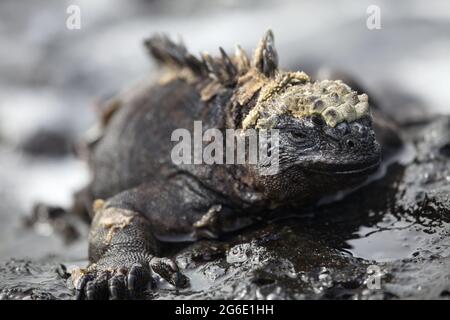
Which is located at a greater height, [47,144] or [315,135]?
[315,135]

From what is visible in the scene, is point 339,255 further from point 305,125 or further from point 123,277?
point 123,277

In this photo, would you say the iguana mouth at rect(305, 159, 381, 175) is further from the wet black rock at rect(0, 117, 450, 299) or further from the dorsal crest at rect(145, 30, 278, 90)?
the dorsal crest at rect(145, 30, 278, 90)

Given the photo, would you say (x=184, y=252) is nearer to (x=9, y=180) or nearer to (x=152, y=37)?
(x=152, y=37)

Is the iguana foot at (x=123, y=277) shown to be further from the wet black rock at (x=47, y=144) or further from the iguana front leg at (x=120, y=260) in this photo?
the wet black rock at (x=47, y=144)

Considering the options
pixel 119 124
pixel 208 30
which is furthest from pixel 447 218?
pixel 208 30

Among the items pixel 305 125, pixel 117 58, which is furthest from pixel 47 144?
pixel 305 125

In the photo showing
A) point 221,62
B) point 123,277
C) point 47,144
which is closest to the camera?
point 123,277

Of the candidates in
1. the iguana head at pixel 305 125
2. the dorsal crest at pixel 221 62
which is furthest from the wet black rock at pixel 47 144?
the iguana head at pixel 305 125
